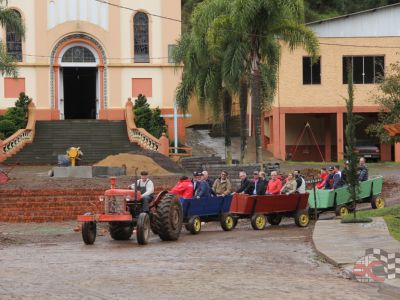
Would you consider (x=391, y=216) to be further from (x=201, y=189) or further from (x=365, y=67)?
(x=365, y=67)

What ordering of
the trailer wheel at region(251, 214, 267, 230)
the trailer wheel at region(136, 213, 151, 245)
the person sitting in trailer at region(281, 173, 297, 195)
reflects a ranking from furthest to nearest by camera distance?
1. the person sitting in trailer at region(281, 173, 297, 195)
2. the trailer wheel at region(251, 214, 267, 230)
3. the trailer wheel at region(136, 213, 151, 245)

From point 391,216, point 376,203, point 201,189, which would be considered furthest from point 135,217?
point 376,203

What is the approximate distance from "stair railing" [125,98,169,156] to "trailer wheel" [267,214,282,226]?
2153 cm

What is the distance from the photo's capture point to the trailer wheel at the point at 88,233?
20.4 metres

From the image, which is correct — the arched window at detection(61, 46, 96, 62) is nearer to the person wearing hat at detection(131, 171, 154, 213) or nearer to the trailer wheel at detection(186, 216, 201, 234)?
the trailer wheel at detection(186, 216, 201, 234)

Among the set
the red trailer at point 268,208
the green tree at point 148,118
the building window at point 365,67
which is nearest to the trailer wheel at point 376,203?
the red trailer at point 268,208

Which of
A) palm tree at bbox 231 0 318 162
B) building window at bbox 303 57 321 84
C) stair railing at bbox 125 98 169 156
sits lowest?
stair railing at bbox 125 98 169 156

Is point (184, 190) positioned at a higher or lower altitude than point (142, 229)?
higher

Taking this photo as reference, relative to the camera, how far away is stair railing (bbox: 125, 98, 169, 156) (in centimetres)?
4812

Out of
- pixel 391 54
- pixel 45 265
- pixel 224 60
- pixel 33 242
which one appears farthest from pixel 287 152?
pixel 45 265

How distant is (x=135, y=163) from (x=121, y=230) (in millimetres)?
18993

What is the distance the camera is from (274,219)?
86.0ft

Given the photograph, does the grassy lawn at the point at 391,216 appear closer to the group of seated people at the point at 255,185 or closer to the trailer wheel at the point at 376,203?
the group of seated people at the point at 255,185

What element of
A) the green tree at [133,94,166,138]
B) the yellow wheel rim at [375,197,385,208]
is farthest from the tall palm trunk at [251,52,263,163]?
the green tree at [133,94,166,138]
